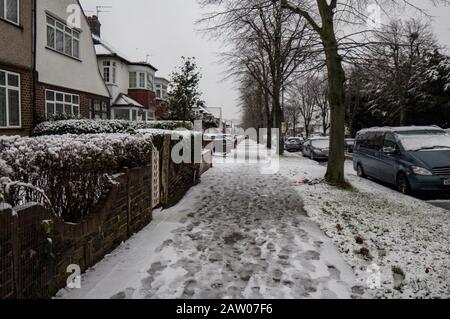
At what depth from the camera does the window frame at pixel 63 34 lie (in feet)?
53.3

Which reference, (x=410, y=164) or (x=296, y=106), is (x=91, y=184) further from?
(x=296, y=106)

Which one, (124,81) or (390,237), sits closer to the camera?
(390,237)

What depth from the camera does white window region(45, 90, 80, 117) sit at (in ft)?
54.0

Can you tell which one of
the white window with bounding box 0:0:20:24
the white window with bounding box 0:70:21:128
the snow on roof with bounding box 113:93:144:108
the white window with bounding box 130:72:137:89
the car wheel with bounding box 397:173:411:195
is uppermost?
the white window with bounding box 130:72:137:89

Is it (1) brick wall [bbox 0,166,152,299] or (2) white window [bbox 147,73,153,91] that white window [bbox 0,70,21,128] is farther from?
(2) white window [bbox 147,73,153,91]

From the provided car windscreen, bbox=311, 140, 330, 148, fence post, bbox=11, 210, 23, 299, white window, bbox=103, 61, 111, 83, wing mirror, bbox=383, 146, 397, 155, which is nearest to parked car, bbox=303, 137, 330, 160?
car windscreen, bbox=311, 140, 330, 148

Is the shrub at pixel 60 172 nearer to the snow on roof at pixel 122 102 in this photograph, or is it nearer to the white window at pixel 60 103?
the white window at pixel 60 103

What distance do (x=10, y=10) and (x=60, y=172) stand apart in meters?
12.4

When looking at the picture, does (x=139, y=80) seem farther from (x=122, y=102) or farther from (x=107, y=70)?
(x=122, y=102)

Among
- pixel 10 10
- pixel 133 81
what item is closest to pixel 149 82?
pixel 133 81

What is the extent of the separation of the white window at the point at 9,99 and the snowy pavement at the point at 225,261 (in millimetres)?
9252

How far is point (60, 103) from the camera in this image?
17.5 m

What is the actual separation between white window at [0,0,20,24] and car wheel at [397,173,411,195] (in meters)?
14.1

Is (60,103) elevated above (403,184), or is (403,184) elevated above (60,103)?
(60,103)
